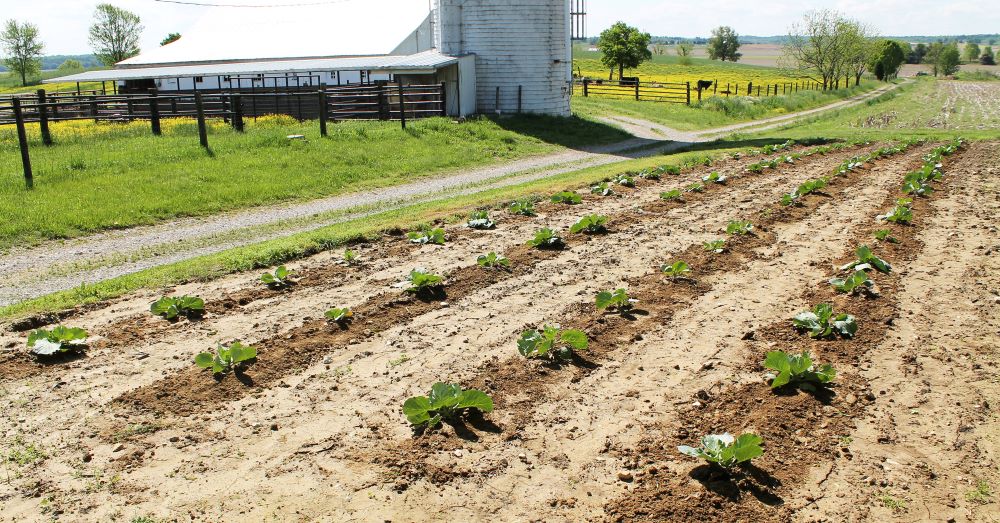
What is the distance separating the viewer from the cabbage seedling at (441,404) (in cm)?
533

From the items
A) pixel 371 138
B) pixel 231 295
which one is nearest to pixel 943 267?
pixel 231 295

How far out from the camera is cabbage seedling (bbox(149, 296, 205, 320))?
7.55 m

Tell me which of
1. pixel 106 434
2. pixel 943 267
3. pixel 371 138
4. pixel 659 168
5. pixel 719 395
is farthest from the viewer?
pixel 371 138

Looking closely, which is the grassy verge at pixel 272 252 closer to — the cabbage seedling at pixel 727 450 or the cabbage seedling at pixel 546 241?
the cabbage seedling at pixel 546 241

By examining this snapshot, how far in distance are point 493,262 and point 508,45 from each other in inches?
983

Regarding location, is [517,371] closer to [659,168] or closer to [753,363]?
[753,363]

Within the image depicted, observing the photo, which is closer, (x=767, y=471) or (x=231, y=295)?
(x=767, y=471)

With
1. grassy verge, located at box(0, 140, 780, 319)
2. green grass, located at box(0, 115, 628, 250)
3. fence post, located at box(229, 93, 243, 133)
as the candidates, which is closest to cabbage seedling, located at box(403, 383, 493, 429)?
grassy verge, located at box(0, 140, 780, 319)

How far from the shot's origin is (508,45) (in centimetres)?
3262

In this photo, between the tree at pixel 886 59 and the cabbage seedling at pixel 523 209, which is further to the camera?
the tree at pixel 886 59

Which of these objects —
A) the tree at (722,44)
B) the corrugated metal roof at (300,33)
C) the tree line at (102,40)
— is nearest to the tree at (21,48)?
the tree line at (102,40)

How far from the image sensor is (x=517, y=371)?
Answer: 6.27m

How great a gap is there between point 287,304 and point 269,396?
2.18 m

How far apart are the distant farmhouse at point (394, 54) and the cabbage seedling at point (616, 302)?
22807 millimetres
